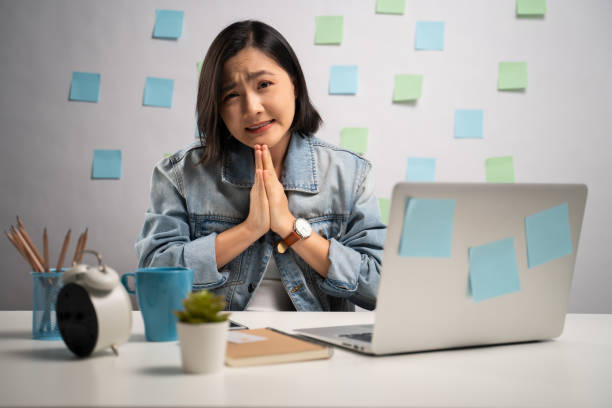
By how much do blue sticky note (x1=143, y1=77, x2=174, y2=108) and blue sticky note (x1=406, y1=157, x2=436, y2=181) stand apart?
94cm

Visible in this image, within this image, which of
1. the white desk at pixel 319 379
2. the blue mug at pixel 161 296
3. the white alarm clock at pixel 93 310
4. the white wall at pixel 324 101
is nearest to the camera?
the white desk at pixel 319 379

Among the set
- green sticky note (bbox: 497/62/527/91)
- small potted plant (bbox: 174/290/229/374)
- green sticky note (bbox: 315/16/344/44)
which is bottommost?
small potted plant (bbox: 174/290/229/374)

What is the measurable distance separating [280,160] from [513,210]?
2.88ft

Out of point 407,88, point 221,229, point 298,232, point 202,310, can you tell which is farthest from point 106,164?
point 202,310

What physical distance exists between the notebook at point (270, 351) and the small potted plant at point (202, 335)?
0.12 ft

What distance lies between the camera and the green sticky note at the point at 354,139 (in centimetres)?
203

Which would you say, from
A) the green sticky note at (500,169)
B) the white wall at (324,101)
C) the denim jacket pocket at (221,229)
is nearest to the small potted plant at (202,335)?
the denim jacket pocket at (221,229)

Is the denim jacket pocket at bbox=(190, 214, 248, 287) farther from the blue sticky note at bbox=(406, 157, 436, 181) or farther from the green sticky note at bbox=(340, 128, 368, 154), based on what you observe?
the blue sticky note at bbox=(406, 157, 436, 181)

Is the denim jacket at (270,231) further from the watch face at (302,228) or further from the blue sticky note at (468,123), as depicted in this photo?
the blue sticky note at (468,123)

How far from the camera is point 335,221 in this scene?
1.41 metres

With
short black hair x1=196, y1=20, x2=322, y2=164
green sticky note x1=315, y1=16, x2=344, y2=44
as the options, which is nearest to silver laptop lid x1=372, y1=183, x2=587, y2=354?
short black hair x1=196, y1=20, x2=322, y2=164

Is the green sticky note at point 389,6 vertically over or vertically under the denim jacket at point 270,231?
over

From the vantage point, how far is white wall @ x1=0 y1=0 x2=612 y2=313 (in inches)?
75.8

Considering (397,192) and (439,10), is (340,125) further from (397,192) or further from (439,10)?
(397,192)
